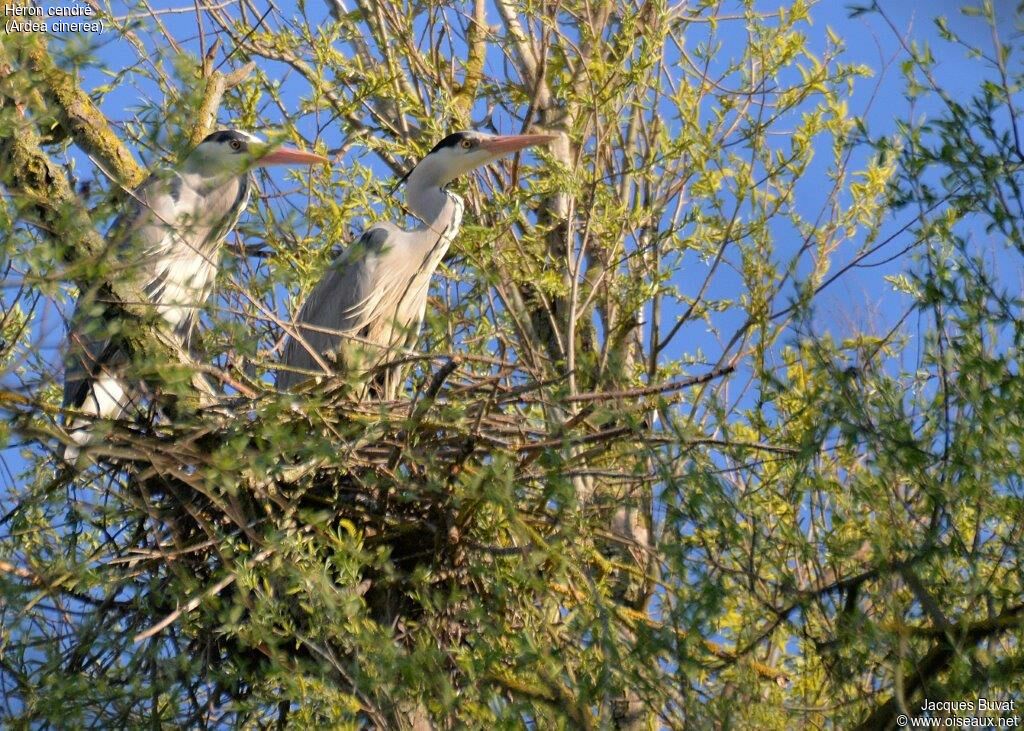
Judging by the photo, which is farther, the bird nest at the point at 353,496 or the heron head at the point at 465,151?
the heron head at the point at 465,151

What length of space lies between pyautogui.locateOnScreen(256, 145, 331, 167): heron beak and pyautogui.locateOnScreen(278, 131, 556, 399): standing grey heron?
12.1 inches

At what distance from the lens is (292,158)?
4.27m

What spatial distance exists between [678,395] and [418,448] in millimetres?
587

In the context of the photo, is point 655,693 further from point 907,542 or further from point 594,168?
point 594,168

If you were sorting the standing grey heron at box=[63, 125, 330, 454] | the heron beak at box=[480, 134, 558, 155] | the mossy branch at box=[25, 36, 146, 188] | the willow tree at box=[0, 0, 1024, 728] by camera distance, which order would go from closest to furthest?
the willow tree at box=[0, 0, 1024, 728] < the mossy branch at box=[25, 36, 146, 188] < the standing grey heron at box=[63, 125, 330, 454] < the heron beak at box=[480, 134, 558, 155]

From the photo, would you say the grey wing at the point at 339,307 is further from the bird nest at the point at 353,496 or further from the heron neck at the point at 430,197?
the bird nest at the point at 353,496

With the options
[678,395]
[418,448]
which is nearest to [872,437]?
[678,395]

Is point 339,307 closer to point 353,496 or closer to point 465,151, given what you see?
point 465,151

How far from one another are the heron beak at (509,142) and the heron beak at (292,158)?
0.65 meters

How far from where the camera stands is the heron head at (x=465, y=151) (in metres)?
4.55

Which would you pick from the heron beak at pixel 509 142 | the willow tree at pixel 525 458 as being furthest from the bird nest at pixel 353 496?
the heron beak at pixel 509 142


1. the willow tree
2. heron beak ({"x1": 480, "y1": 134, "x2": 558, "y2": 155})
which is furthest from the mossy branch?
heron beak ({"x1": 480, "y1": 134, "x2": 558, "y2": 155})

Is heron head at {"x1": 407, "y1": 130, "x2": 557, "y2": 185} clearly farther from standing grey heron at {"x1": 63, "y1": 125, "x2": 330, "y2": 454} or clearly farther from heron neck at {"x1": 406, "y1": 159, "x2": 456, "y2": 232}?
standing grey heron at {"x1": 63, "y1": 125, "x2": 330, "y2": 454}

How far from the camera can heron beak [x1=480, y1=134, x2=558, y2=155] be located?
4641mm
